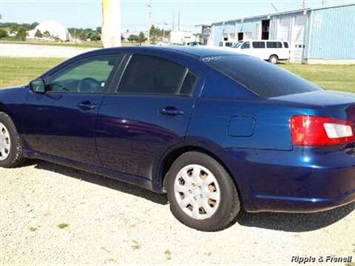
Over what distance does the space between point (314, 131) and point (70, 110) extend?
100 inches

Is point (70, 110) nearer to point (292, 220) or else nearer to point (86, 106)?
point (86, 106)

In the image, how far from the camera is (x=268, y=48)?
38.0m

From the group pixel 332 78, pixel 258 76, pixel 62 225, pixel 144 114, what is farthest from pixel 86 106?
pixel 332 78

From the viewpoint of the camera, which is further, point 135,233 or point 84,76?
point 84,76

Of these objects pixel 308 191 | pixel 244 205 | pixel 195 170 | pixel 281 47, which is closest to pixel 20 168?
pixel 195 170

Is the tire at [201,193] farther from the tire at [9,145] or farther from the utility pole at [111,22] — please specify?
the utility pole at [111,22]

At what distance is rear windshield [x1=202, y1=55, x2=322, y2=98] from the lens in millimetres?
4148

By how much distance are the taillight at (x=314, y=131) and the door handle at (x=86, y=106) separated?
206 cm

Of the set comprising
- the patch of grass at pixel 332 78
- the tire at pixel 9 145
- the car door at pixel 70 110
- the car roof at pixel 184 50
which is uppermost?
the car roof at pixel 184 50

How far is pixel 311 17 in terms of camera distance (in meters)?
37.8

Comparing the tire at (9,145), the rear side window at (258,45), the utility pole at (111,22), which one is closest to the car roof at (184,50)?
the tire at (9,145)

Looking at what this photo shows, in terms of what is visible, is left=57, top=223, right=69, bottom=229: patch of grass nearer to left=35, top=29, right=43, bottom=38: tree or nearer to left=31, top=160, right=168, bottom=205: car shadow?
left=31, top=160, right=168, bottom=205: car shadow

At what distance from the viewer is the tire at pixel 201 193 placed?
13.0ft

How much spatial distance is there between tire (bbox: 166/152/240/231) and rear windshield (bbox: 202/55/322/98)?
0.74 m
